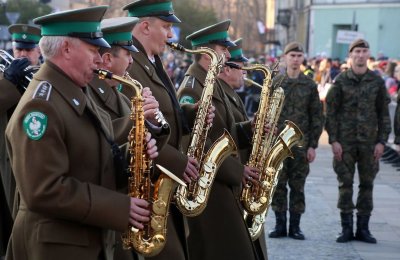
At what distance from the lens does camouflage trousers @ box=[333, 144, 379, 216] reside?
345 inches

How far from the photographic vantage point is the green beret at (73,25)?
12.6 feet

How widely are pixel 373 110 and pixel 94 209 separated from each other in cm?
554

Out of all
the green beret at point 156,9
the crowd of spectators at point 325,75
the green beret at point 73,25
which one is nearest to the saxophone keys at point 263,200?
the green beret at point 156,9

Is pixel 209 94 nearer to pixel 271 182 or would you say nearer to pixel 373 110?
pixel 271 182

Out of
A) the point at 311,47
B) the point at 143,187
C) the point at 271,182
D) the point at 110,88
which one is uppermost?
the point at 110,88

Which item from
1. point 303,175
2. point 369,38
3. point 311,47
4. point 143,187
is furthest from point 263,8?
point 143,187

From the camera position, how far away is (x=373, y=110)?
873 cm

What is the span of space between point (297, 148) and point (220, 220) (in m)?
3.16

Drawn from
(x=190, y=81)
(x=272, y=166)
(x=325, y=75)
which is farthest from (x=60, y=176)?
(x=325, y=75)

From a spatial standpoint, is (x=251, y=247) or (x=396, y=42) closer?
(x=251, y=247)

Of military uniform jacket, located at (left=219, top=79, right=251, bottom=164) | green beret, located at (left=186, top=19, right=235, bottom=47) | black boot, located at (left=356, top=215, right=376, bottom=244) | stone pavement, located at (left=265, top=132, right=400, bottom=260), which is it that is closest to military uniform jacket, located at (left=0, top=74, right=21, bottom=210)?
green beret, located at (left=186, top=19, right=235, bottom=47)

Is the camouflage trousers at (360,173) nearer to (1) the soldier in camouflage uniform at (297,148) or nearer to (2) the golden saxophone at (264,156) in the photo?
(1) the soldier in camouflage uniform at (297,148)

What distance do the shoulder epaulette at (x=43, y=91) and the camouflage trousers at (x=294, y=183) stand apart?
5445 millimetres

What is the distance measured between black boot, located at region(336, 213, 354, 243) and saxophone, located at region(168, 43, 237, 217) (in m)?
3.26
